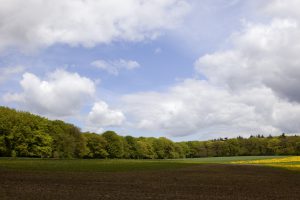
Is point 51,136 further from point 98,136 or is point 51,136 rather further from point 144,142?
point 144,142

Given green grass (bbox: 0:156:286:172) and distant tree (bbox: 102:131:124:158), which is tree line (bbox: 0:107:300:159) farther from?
green grass (bbox: 0:156:286:172)

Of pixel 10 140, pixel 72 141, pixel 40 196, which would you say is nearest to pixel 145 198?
pixel 40 196

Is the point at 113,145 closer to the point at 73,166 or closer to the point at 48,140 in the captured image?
the point at 48,140

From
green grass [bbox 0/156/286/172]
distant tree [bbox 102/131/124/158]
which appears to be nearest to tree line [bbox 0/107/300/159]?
distant tree [bbox 102/131/124/158]

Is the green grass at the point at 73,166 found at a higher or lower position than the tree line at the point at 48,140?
lower

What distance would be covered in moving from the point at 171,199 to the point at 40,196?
26.7 feet

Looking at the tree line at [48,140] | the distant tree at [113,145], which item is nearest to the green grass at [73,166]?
the tree line at [48,140]

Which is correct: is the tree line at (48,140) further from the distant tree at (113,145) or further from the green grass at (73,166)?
the green grass at (73,166)

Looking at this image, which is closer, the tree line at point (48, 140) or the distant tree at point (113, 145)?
the tree line at point (48, 140)

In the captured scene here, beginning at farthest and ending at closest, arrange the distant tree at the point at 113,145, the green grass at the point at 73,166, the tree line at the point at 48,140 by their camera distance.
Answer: the distant tree at the point at 113,145
the tree line at the point at 48,140
the green grass at the point at 73,166

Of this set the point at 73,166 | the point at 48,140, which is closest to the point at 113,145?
the point at 48,140

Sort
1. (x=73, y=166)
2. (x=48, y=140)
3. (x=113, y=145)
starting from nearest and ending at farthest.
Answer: (x=73, y=166) < (x=48, y=140) < (x=113, y=145)

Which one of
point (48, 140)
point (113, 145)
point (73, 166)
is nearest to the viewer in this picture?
point (73, 166)

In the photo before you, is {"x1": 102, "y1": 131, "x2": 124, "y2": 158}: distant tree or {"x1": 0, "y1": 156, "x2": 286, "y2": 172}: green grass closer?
{"x1": 0, "y1": 156, "x2": 286, "y2": 172}: green grass
